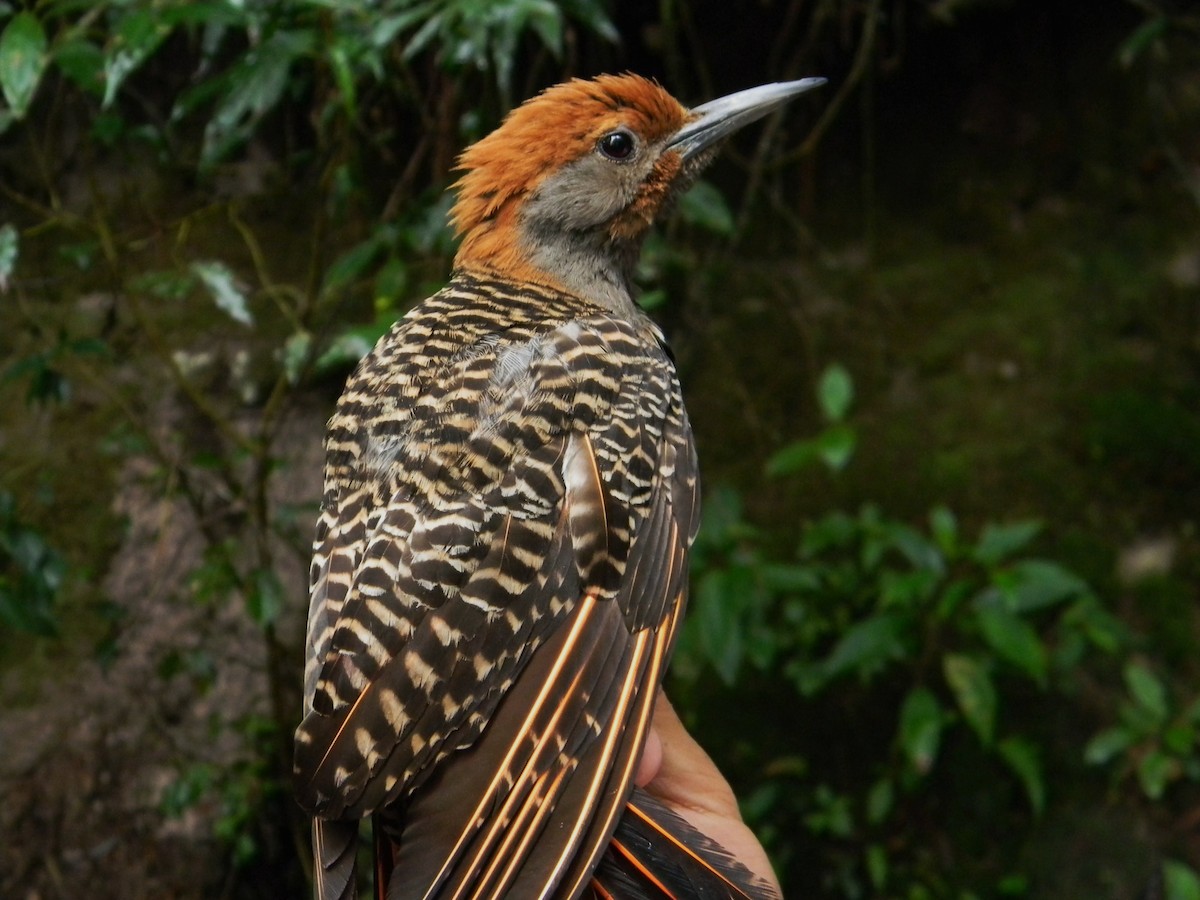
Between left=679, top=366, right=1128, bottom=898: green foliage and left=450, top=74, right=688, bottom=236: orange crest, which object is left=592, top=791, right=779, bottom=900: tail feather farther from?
A: left=450, top=74, right=688, bottom=236: orange crest

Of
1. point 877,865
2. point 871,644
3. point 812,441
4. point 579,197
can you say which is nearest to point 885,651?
point 871,644

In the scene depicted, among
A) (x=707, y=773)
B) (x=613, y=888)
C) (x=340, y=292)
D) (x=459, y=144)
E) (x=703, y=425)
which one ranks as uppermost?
(x=459, y=144)

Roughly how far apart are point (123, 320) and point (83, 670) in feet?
3.86

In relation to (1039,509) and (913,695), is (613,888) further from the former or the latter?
(1039,509)

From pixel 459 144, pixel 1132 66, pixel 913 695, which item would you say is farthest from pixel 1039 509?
pixel 459 144

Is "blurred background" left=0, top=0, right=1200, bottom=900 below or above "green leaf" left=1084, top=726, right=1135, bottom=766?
above

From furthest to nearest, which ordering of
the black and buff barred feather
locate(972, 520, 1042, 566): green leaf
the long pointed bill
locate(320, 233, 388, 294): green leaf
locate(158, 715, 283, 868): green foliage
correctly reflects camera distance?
locate(158, 715, 283, 868): green foliage < locate(972, 520, 1042, 566): green leaf < locate(320, 233, 388, 294): green leaf < the long pointed bill < the black and buff barred feather

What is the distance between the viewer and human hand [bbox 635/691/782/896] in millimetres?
2234

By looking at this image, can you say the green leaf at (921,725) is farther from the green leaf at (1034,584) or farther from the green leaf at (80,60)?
the green leaf at (80,60)

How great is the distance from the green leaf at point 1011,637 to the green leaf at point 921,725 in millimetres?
285

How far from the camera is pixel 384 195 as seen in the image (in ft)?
12.5

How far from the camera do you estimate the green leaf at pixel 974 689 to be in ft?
11.9

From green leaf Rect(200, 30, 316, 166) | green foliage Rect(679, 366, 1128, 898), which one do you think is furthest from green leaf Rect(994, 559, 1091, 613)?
green leaf Rect(200, 30, 316, 166)

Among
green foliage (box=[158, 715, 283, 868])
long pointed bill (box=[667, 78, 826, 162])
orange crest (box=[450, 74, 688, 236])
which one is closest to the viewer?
orange crest (box=[450, 74, 688, 236])
